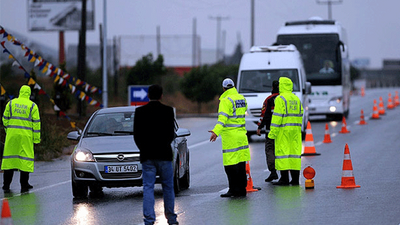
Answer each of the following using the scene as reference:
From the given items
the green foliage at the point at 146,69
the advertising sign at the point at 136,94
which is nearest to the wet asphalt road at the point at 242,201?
the advertising sign at the point at 136,94

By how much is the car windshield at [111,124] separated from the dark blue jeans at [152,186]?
3.76m

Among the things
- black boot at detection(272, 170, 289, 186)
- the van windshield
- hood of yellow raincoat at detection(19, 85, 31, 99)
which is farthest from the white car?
the van windshield

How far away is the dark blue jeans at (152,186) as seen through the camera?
935 cm

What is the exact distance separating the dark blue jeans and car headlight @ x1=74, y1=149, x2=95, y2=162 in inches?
121

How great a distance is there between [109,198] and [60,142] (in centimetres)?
1053

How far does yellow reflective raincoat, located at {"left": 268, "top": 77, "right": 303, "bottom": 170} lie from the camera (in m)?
13.4

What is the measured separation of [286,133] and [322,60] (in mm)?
19462

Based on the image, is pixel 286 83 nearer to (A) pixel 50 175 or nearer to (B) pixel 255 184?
(B) pixel 255 184

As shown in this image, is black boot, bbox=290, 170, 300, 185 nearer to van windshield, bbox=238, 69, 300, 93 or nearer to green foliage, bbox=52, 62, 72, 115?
van windshield, bbox=238, 69, 300, 93

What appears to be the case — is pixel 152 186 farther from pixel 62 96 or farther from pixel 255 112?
pixel 62 96

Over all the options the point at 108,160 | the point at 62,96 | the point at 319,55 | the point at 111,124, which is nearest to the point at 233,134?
the point at 108,160

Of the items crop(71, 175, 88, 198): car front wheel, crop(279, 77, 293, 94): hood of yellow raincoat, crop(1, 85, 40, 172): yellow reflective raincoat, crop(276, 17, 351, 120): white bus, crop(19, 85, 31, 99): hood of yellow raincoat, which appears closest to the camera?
crop(71, 175, 88, 198): car front wheel

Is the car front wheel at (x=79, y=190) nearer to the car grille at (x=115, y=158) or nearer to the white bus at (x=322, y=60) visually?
the car grille at (x=115, y=158)

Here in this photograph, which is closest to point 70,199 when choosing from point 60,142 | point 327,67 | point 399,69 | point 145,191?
point 145,191
